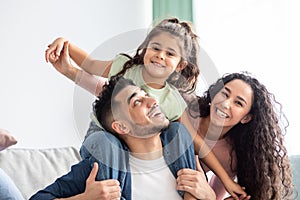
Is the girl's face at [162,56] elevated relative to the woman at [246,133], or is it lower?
elevated

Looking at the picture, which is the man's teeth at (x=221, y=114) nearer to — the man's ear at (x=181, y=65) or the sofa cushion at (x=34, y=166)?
the man's ear at (x=181, y=65)

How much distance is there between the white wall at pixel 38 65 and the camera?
7.35 feet

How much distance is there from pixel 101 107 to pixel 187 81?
0.76ft

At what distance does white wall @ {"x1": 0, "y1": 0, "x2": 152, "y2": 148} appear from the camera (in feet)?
7.35

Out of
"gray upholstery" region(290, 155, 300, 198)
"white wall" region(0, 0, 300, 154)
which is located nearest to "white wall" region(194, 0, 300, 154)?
"white wall" region(0, 0, 300, 154)

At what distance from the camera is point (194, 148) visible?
4.38ft

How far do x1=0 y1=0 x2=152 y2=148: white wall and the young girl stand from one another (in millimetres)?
923

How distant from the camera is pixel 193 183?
1.22 meters

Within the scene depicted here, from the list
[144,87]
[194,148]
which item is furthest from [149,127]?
[194,148]

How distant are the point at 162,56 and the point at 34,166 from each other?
2.37ft

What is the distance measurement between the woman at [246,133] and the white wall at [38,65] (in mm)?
947

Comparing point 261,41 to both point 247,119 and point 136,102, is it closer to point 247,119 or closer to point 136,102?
point 247,119

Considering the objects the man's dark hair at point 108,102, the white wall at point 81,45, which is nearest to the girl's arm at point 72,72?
the man's dark hair at point 108,102

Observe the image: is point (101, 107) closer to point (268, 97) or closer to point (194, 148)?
point (194, 148)
